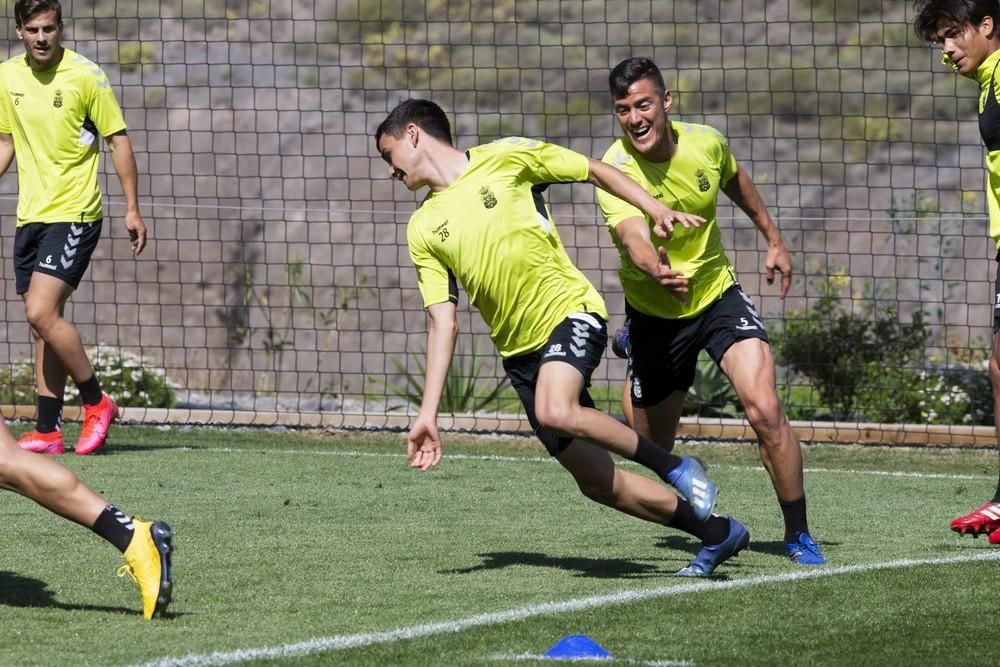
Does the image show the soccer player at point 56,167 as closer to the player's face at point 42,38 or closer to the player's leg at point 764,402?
the player's face at point 42,38

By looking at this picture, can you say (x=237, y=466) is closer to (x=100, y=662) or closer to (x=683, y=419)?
(x=683, y=419)

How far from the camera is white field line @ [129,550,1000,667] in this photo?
490cm

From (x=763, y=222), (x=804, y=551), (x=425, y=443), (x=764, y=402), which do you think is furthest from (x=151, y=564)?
(x=763, y=222)

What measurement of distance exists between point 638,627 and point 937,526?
307 centimetres

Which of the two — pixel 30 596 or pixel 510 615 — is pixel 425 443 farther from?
pixel 30 596

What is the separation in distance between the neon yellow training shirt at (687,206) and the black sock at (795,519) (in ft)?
2.89

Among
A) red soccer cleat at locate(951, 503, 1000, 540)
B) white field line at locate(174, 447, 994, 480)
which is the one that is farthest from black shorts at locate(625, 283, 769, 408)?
white field line at locate(174, 447, 994, 480)

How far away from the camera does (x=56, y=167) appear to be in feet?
31.3

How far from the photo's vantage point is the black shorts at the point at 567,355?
627 cm

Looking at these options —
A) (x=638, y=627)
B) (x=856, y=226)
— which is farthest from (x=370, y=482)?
(x=856, y=226)

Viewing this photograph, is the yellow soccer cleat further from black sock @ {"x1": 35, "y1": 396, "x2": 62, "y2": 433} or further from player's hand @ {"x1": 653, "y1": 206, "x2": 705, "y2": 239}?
black sock @ {"x1": 35, "y1": 396, "x2": 62, "y2": 433}

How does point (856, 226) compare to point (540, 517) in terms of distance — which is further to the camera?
point (856, 226)

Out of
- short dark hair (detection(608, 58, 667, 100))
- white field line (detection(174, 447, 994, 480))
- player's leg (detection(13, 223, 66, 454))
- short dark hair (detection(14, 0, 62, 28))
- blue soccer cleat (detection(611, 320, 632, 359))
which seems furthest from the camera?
white field line (detection(174, 447, 994, 480))

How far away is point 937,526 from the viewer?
7.97 metres
